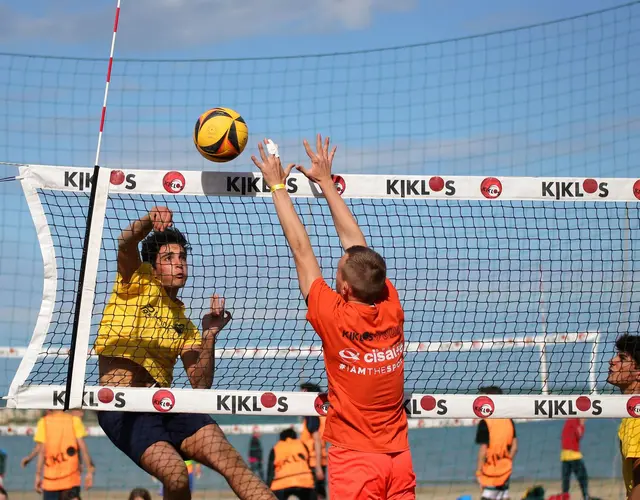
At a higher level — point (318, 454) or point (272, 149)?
point (272, 149)

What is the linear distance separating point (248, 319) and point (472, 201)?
78.9 inches

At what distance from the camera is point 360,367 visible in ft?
17.9

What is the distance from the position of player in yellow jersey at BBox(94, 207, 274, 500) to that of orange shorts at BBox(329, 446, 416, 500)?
1.09m

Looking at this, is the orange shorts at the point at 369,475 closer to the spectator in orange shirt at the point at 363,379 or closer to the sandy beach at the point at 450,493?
the spectator in orange shirt at the point at 363,379

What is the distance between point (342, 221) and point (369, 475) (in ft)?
5.62

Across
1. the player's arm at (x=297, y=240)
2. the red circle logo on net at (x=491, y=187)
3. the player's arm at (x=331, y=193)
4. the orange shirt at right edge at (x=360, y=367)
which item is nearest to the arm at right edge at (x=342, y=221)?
the player's arm at (x=331, y=193)

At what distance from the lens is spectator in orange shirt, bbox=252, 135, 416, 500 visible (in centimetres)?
542

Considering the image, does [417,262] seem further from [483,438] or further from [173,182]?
[483,438]

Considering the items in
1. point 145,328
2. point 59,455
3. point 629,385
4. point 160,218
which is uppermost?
point 160,218

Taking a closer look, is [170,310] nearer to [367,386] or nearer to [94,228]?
[94,228]

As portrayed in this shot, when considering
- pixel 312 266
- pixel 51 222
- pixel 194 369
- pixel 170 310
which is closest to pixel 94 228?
pixel 51 222

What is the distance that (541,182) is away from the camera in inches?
270

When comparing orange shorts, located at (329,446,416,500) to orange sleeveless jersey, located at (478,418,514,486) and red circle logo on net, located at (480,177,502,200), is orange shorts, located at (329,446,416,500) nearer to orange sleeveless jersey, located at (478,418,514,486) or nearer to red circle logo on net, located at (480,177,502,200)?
red circle logo on net, located at (480,177,502,200)

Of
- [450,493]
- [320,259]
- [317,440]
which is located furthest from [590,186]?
[450,493]
